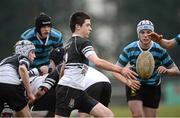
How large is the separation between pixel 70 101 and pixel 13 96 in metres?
1.31

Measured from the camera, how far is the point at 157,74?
14133 millimetres

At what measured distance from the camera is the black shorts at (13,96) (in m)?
13.2

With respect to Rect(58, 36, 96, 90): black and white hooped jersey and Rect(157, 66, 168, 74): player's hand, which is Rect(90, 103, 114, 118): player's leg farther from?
Rect(157, 66, 168, 74): player's hand

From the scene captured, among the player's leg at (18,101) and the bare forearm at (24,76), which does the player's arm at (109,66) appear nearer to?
the bare forearm at (24,76)

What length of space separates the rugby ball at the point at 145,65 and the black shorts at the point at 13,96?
2.00 m

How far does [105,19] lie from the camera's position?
4506cm

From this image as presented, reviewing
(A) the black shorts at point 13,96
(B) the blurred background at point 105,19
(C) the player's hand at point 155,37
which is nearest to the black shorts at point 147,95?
(C) the player's hand at point 155,37

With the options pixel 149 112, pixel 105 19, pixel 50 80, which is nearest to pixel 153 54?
pixel 149 112

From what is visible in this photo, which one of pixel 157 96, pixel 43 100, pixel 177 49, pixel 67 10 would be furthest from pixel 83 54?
pixel 67 10

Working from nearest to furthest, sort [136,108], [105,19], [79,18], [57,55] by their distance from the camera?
[79,18] < [57,55] < [136,108] < [105,19]

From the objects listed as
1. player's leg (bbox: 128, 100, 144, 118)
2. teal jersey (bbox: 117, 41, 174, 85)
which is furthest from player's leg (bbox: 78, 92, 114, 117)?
teal jersey (bbox: 117, 41, 174, 85)

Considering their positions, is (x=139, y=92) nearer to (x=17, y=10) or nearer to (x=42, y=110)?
(x=42, y=110)

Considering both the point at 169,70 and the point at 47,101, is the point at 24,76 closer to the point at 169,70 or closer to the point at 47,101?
the point at 47,101

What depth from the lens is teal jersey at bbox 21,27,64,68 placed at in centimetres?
1506
